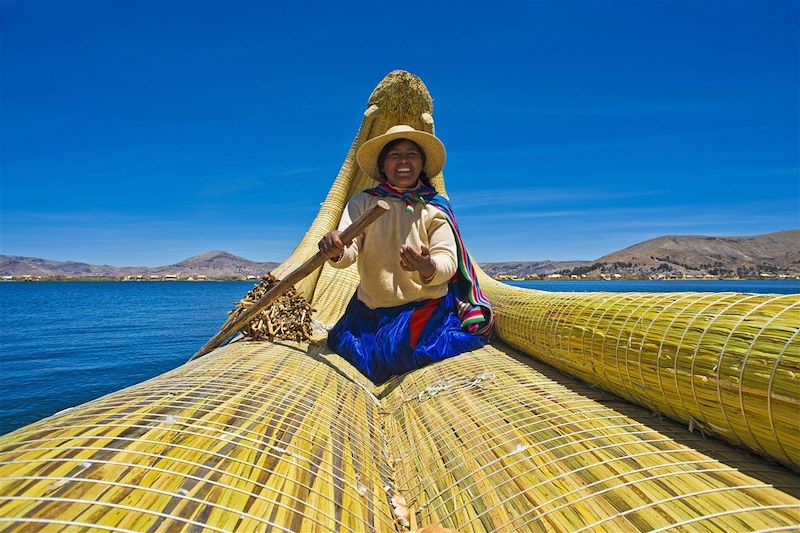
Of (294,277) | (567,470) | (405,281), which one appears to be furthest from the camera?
(405,281)

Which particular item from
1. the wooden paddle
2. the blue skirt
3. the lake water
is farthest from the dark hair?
the lake water

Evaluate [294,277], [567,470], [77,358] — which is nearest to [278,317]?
[294,277]

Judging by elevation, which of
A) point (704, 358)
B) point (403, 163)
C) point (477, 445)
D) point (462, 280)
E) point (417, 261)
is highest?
point (403, 163)

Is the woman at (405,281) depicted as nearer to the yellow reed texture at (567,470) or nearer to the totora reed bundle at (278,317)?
the totora reed bundle at (278,317)

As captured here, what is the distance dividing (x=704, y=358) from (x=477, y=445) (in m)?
0.75

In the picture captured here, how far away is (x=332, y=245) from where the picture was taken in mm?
2277

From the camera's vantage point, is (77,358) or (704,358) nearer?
(704,358)

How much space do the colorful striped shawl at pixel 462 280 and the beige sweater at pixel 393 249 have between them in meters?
0.07

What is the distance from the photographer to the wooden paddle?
2.14 metres

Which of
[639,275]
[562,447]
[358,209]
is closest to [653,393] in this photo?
[562,447]

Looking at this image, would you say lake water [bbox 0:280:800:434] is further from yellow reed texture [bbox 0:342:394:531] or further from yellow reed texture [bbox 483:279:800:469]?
yellow reed texture [bbox 483:279:800:469]

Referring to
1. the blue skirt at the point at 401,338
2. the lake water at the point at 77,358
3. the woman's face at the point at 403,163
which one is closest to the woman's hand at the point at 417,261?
the blue skirt at the point at 401,338

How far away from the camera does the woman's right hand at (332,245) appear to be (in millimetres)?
2266

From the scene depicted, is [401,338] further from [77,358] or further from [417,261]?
[77,358]
